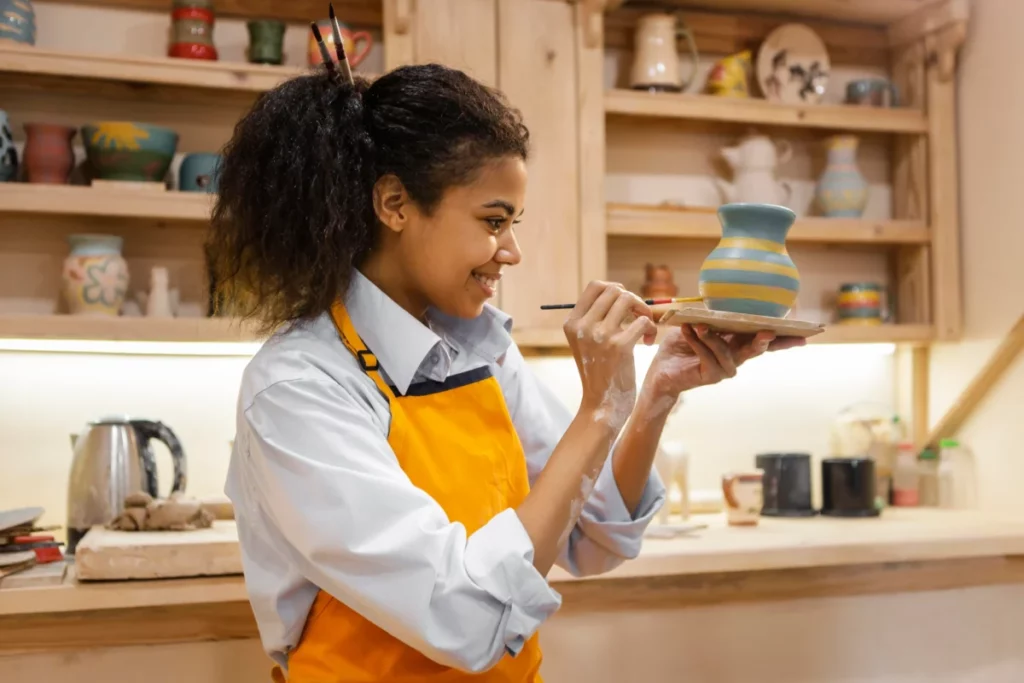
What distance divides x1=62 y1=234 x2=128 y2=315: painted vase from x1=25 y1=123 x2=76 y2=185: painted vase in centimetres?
14

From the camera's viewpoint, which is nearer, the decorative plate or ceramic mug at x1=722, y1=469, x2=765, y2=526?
ceramic mug at x1=722, y1=469, x2=765, y2=526

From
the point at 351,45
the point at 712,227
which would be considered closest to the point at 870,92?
the point at 712,227

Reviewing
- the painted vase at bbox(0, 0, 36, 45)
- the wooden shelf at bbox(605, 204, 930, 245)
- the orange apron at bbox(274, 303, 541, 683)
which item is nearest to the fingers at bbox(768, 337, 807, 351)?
the orange apron at bbox(274, 303, 541, 683)

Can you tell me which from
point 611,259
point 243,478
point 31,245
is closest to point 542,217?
point 611,259

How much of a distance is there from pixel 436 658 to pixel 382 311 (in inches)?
15.1

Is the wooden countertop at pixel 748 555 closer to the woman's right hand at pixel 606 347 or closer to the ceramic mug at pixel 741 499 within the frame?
the ceramic mug at pixel 741 499

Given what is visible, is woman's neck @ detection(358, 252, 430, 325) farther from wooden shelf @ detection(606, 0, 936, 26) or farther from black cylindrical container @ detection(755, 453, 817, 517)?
wooden shelf @ detection(606, 0, 936, 26)

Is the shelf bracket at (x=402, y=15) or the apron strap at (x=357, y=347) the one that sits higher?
the shelf bracket at (x=402, y=15)

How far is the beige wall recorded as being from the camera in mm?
2553

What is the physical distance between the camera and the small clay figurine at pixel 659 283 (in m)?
2.52

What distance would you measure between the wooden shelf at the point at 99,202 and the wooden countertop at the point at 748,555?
0.76 metres

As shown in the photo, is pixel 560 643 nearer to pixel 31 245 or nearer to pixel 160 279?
pixel 160 279

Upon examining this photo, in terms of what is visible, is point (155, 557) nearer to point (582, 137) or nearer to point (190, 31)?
point (190, 31)

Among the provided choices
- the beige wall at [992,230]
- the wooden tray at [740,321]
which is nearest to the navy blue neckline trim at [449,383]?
the wooden tray at [740,321]
